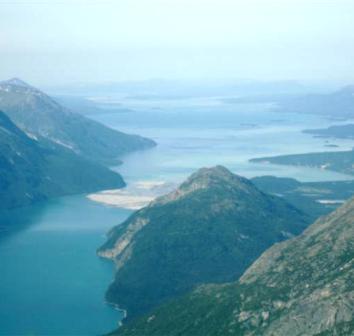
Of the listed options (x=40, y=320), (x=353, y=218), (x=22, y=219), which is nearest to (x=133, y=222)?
(x=22, y=219)

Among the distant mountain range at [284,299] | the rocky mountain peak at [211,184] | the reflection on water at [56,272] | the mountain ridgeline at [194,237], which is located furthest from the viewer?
the rocky mountain peak at [211,184]

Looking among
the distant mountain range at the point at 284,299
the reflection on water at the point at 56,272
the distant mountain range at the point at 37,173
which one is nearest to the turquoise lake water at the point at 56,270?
the reflection on water at the point at 56,272

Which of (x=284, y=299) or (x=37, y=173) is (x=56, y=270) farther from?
(x=37, y=173)

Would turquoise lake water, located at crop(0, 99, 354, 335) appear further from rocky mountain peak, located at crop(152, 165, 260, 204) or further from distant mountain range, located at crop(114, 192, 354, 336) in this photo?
rocky mountain peak, located at crop(152, 165, 260, 204)

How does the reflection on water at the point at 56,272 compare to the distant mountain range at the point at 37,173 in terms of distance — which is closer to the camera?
the reflection on water at the point at 56,272

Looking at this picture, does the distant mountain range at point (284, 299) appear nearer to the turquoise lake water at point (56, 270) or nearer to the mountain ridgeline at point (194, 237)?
the turquoise lake water at point (56, 270)

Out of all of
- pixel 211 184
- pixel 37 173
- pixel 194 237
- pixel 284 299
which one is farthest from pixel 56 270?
pixel 37 173
